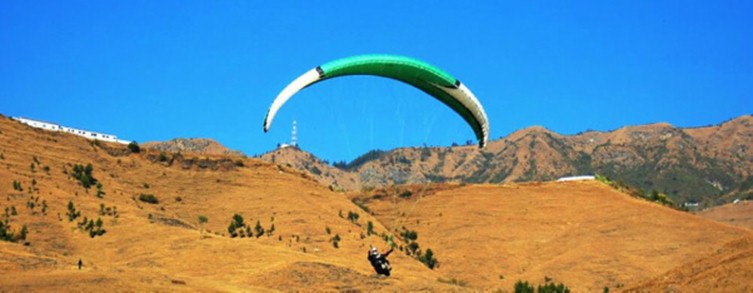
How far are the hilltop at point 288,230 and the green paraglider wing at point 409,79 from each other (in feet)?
20.2

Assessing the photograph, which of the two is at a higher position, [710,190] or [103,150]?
[710,190]

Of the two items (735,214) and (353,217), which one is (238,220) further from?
(735,214)

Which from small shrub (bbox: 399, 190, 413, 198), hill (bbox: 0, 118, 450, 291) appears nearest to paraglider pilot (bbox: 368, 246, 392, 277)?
hill (bbox: 0, 118, 450, 291)

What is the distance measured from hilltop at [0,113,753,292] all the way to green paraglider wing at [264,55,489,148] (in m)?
6.15

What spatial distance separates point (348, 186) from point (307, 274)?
4626 inches

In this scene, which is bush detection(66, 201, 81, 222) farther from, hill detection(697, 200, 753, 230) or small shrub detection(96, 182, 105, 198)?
hill detection(697, 200, 753, 230)

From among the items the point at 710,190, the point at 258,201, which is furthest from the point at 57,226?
the point at 710,190

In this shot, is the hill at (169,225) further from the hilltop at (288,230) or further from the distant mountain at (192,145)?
the distant mountain at (192,145)

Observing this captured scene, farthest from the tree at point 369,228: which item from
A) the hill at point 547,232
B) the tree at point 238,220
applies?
the tree at point 238,220

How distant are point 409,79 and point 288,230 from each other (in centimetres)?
2088

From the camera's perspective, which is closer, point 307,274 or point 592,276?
point 307,274

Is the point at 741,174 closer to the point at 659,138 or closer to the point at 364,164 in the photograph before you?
the point at 659,138

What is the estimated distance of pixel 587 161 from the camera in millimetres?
169375

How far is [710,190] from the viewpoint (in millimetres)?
155375
